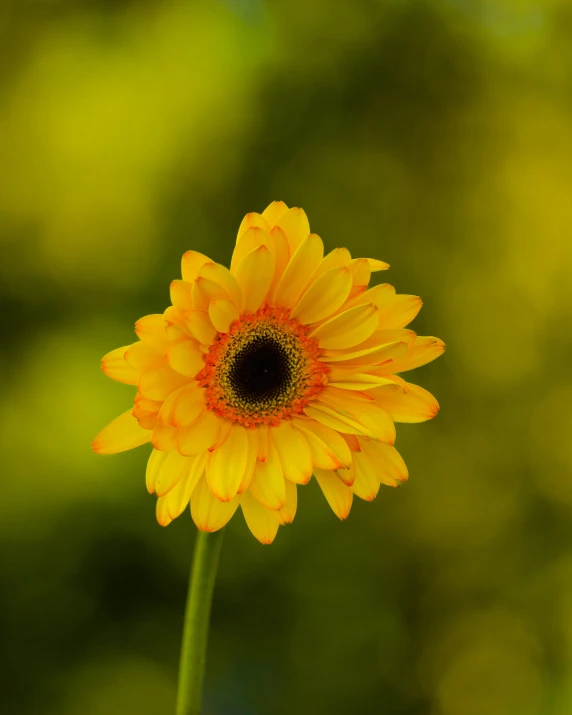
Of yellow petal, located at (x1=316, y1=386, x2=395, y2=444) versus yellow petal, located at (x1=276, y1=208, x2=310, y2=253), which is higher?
yellow petal, located at (x1=276, y1=208, x2=310, y2=253)

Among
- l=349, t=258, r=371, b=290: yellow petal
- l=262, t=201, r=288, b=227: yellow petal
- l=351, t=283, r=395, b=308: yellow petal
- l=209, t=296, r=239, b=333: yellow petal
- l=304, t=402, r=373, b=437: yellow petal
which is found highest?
l=262, t=201, r=288, b=227: yellow petal

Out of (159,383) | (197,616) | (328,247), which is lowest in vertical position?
(197,616)

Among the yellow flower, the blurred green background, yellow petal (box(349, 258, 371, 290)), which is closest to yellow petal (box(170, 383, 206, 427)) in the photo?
the yellow flower

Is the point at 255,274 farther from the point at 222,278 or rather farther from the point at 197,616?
the point at 197,616

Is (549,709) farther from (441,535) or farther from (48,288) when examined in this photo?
(48,288)

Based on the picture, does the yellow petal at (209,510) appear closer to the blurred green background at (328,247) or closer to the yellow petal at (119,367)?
the yellow petal at (119,367)

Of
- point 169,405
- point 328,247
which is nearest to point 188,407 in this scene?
point 169,405

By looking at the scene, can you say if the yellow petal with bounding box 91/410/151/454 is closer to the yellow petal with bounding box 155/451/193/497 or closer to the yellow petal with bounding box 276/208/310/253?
the yellow petal with bounding box 155/451/193/497
